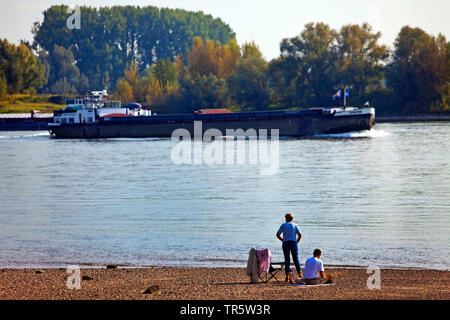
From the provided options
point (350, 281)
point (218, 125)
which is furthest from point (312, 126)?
point (350, 281)

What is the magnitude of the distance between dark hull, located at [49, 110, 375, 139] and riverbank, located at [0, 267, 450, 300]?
259 ft

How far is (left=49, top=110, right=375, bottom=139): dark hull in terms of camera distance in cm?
10144

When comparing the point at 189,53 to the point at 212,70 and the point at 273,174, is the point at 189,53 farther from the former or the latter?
the point at 273,174

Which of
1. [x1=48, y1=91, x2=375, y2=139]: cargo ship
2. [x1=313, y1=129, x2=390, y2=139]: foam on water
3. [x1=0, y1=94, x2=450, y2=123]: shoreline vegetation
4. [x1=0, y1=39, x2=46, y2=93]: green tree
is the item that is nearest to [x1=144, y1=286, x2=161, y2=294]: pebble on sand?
[x1=48, y1=91, x2=375, y2=139]: cargo ship

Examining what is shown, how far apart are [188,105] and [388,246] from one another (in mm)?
128435

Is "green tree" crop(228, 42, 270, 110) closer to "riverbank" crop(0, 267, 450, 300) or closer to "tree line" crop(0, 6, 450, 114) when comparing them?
"tree line" crop(0, 6, 450, 114)

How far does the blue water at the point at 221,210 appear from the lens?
84.6 ft

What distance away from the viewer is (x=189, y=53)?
16725cm

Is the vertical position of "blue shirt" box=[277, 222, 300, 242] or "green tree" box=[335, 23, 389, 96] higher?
"green tree" box=[335, 23, 389, 96]

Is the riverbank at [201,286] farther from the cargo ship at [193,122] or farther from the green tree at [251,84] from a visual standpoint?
the green tree at [251,84]

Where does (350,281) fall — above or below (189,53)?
below

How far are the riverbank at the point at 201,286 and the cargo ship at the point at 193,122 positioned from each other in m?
77.9

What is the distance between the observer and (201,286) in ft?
63.3

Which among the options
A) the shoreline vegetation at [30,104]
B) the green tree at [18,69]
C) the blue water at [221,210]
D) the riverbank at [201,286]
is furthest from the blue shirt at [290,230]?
the green tree at [18,69]
